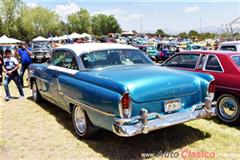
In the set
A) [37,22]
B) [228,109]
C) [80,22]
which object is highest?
[80,22]

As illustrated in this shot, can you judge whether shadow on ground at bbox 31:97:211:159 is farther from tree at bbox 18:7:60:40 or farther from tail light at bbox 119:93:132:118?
tree at bbox 18:7:60:40

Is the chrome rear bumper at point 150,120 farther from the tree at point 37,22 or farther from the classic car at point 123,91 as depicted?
the tree at point 37,22

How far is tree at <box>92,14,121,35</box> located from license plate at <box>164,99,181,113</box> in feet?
293

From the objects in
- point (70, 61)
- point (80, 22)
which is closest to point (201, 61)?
point (70, 61)

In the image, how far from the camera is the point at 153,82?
4344mm

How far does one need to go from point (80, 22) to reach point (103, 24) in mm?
11114

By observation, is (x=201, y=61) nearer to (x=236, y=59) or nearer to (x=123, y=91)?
(x=236, y=59)

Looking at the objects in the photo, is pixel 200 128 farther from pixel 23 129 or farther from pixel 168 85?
pixel 23 129

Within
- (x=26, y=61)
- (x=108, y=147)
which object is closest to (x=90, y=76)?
(x=108, y=147)

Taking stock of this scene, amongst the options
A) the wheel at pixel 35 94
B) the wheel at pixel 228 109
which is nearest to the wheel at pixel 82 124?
the wheel at pixel 228 109

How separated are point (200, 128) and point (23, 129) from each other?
141 inches

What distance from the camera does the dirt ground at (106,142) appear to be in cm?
459

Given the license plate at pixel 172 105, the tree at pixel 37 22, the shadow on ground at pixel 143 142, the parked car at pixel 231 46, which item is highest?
the tree at pixel 37 22

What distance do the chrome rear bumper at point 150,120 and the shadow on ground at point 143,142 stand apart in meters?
0.54
